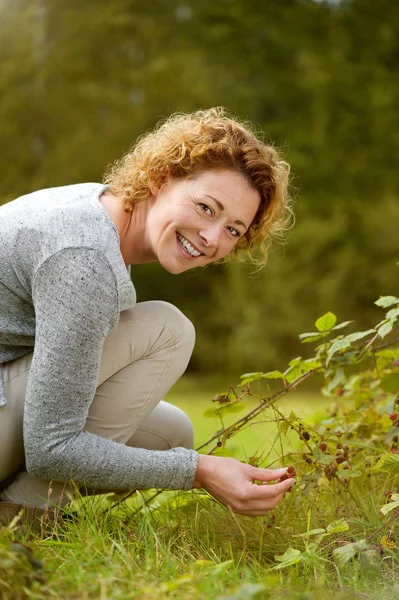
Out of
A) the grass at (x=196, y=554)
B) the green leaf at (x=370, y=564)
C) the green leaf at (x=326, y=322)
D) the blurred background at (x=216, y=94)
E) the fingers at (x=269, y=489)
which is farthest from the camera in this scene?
the blurred background at (x=216, y=94)

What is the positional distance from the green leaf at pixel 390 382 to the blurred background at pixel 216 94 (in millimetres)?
8736

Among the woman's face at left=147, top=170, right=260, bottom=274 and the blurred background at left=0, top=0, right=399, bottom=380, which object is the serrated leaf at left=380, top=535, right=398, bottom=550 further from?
the blurred background at left=0, top=0, right=399, bottom=380

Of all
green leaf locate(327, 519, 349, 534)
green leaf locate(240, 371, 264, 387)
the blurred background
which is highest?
the blurred background

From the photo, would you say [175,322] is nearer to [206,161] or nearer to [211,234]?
[211,234]

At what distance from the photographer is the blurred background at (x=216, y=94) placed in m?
11.6

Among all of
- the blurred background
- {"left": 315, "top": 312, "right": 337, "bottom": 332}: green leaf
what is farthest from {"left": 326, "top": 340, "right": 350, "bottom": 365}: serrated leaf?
the blurred background

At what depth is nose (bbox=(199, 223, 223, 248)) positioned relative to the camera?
1857 millimetres

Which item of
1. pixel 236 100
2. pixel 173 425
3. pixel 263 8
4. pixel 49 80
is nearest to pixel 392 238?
pixel 236 100

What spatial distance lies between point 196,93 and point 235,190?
10.7m

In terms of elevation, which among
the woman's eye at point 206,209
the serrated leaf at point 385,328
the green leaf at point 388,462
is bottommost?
the green leaf at point 388,462

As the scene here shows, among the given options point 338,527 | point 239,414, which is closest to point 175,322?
point 338,527

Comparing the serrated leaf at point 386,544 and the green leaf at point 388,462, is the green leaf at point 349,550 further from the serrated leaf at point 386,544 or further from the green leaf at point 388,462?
the green leaf at point 388,462

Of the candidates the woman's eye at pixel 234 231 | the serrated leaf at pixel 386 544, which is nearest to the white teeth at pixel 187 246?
the woman's eye at pixel 234 231

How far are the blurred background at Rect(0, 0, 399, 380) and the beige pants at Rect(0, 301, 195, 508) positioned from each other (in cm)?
907
